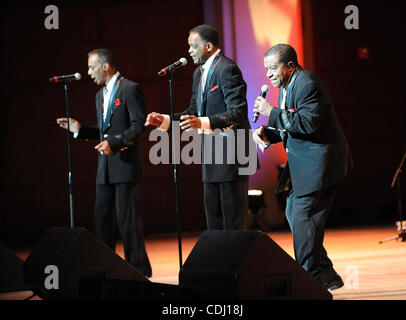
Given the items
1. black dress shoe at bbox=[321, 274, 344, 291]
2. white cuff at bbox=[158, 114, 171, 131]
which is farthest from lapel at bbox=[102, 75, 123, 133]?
black dress shoe at bbox=[321, 274, 344, 291]

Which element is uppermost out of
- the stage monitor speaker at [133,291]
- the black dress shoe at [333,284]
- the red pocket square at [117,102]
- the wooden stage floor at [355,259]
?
the red pocket square at [117,102]

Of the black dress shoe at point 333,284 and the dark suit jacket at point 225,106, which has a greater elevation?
the dark suit jacket at point 225,106

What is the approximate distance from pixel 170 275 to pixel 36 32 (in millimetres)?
3726

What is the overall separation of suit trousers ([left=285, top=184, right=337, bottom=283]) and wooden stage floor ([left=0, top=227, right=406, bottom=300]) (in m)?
0.18

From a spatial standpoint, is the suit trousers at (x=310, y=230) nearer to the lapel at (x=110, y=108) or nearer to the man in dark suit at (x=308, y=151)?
the man in dark suit at (x=308, y=151)

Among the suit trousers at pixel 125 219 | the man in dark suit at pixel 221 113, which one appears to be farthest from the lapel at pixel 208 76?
the suit trousers at pixel 125 219

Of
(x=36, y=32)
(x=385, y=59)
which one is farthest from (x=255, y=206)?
(x=36, y=32)

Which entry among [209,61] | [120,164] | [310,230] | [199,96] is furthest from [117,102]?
[310,230]

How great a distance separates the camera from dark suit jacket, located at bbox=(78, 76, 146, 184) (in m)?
4.43

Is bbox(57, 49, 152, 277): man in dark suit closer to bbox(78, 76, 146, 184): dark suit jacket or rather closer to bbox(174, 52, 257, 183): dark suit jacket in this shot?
bbox(78, 76, 146, 184): dark suit jacket

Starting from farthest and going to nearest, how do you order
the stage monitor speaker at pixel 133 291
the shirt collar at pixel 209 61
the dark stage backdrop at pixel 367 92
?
the dark stage backdrop at pixel 367 92
the shirt collar at pixel 209 61
the stage monitor speaker at pixel 133 291

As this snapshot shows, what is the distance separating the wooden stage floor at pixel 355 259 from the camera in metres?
3.53

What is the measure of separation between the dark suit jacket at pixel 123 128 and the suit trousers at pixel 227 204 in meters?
0.76

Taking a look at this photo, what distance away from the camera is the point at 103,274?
10.8ft
